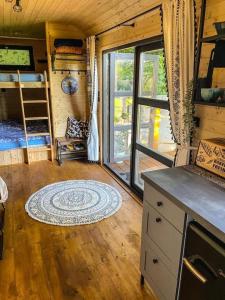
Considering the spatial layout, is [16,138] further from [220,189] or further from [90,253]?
[220,189]

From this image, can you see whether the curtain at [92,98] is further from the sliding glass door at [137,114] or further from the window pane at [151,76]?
the window pane at [151,76]

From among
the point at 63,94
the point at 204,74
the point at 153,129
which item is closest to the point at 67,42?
the point at 63,94

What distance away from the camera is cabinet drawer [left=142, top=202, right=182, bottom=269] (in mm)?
1337

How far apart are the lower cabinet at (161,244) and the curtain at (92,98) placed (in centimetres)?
275

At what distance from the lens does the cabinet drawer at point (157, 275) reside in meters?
1.44

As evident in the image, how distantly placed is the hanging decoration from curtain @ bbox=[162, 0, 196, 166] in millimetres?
2928

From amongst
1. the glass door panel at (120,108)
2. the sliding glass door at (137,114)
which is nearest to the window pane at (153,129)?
the sliding glass door at (137,114)

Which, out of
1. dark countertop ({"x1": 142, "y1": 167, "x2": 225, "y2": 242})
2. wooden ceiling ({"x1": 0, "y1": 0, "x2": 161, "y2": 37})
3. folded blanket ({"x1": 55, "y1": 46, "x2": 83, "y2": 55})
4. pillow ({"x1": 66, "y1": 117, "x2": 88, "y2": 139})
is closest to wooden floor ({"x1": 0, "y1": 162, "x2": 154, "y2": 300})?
dark countertop ({"x1": 142, "y1": 167, "x2": 225, "y2": 242})

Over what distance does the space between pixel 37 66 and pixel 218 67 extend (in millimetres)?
4730

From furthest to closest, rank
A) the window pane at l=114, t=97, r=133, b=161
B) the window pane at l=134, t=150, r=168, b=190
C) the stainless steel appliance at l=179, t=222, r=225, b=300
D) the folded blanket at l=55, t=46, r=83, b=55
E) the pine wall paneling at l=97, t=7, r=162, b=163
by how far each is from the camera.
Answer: the window pane at l=114, t=97, r=133, b=161 → the folded blanket at l=55, t=46, r=83, b=55 → the window pane at l=134, t=150, r=168, b=190 → the pine wall paneling at l=97, t=7, r=162, b=163 → the stainless steel appliance at l=179, t=222, r=225, b=300

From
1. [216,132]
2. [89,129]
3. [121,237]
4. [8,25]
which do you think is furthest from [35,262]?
[8,25]

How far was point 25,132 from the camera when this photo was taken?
13.9 feet

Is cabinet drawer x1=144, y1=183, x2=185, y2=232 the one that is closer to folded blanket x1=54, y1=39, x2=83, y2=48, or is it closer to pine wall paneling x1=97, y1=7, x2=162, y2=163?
pine wall paneling x1=97, y1=7, x2=162, y2=163

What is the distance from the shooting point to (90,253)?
86.4 inches
